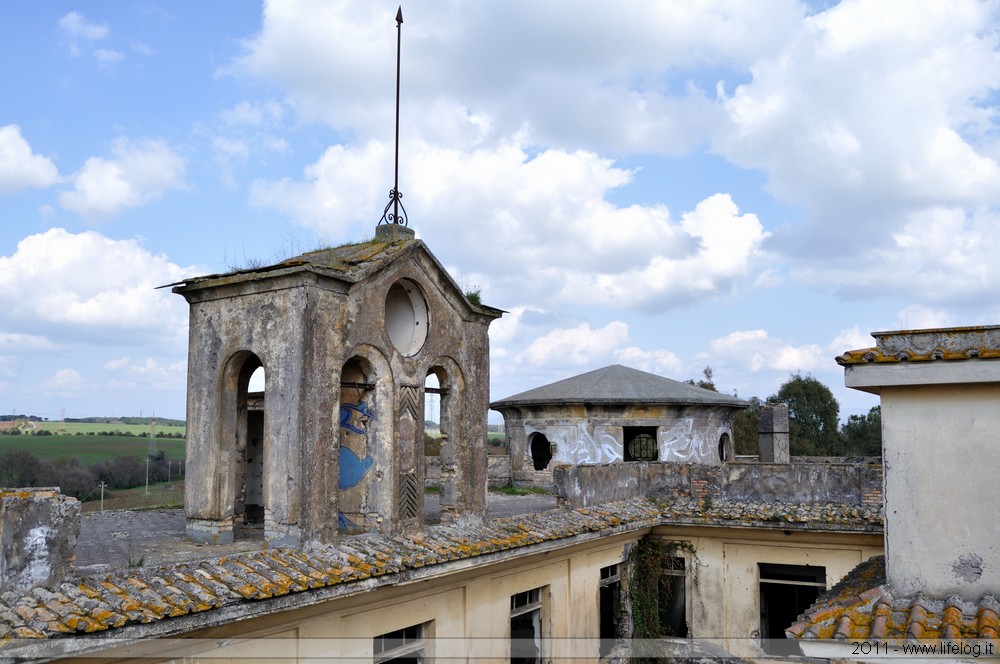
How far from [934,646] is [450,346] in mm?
7215

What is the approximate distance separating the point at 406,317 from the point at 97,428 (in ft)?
288

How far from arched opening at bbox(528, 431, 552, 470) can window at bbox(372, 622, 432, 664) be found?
12.2m

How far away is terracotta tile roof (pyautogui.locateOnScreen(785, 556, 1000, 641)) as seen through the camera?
8023mm

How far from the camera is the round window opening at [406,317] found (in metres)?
11.9

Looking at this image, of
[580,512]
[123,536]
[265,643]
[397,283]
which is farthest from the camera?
[580,512]

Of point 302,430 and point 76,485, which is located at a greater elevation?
point 302,430

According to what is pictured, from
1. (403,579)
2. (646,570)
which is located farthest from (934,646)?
(646,570)

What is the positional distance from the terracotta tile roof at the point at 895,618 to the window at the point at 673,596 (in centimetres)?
769

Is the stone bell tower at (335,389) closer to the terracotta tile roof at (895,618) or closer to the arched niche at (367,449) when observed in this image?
the arched niche at (367,449)

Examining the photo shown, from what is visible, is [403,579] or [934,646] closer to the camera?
[934,646]

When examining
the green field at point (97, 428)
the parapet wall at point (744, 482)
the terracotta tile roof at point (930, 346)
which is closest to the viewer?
the terracotta tile roof at point (930, 346)

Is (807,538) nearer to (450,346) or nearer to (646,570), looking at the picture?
(646,570)

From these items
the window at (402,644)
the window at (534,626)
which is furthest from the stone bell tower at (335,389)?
the window at (534,626)

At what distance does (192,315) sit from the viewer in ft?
36.7
